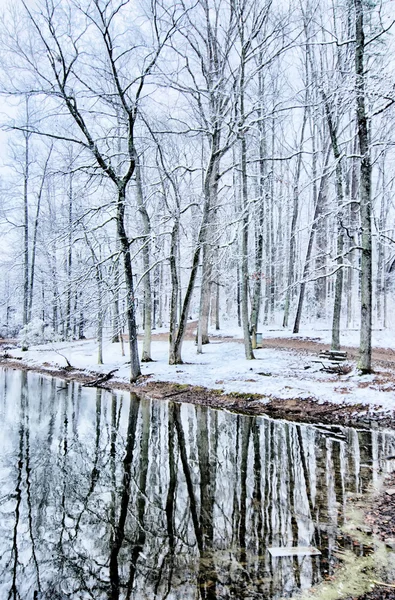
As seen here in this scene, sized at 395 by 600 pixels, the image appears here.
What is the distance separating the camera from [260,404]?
35.5ft

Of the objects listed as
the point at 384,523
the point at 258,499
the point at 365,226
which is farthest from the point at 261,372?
the point at 384,523

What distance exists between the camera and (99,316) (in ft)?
47.6

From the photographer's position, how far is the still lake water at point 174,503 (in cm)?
365

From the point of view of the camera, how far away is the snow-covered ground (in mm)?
10273

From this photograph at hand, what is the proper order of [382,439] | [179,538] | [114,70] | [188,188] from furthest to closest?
1. [188,188]
2. [114,70]
3. [382,439]
4. [179,538]

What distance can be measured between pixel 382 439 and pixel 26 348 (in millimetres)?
22855

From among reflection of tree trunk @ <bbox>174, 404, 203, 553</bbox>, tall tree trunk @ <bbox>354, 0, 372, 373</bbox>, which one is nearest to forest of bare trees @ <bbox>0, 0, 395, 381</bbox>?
tall tree trunk @ <bbox>354, 0, 372, 373</bbox>

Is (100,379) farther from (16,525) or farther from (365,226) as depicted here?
(16,525)

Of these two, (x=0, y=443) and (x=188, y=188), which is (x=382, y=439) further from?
(x=188, y=188)

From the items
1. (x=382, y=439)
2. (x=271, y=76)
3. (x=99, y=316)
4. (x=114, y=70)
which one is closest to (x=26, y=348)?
(x=99, y=316)

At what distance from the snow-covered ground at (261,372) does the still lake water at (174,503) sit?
1.66m

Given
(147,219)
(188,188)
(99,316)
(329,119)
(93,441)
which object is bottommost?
(93,441)

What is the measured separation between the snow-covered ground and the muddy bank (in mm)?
222

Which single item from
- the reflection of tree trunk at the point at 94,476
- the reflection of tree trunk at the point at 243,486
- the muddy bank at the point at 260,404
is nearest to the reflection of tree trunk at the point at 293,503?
the reflection of tree trunk at the point at 243,486
